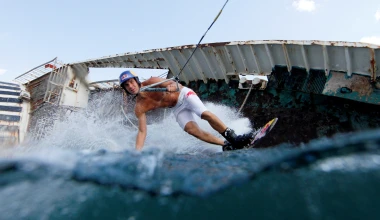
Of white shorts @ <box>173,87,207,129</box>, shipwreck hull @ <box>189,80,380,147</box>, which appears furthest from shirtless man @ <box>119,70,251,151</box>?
shipwreck hull @ <box>189,80,380,147</box>

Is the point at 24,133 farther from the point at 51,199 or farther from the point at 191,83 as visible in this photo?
the point at 51,199

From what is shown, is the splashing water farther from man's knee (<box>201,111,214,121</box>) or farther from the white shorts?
the white shorts

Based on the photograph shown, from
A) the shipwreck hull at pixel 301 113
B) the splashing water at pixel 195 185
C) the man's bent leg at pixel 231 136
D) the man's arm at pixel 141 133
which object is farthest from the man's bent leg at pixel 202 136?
the splashing water at pixel 195 185

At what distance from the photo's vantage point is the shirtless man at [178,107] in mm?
4402

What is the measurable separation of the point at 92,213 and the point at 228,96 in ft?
17.3

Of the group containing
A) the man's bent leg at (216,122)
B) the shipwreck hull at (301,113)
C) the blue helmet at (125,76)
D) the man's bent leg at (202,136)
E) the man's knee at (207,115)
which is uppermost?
the blue helmet at (125,76)

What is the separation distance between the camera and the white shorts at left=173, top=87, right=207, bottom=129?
4684 millimetres

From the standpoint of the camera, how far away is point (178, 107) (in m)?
5.03

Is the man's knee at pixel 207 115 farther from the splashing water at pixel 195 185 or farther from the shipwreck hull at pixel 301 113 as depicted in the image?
the shipwreck hull at pixel 301 113

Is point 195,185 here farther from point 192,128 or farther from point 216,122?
point 192,128

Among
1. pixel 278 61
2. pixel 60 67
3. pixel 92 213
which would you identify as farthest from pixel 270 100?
pixel 60 67

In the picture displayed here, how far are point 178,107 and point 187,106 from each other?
0.79 feet

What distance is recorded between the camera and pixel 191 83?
28.3ft

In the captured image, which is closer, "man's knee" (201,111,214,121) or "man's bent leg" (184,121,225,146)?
"man's knee" (201,111,214,121)
